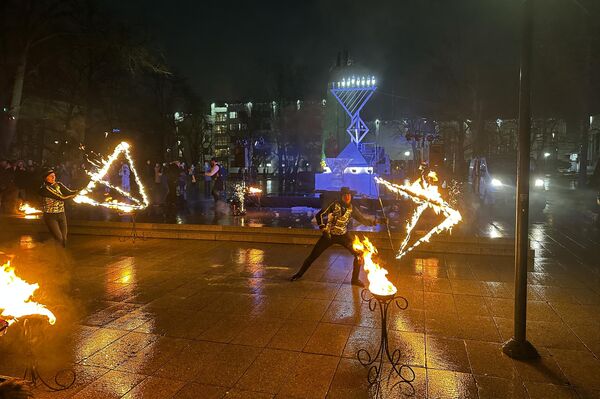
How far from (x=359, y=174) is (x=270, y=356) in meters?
20.6

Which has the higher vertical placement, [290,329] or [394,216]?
[394,216]

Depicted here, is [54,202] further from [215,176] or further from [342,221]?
[215,176]

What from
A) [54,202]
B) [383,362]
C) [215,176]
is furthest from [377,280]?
[215,176]

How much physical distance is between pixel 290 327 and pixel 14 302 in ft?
9.57

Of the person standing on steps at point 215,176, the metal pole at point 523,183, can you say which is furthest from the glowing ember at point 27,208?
the metal pole at point 523,183

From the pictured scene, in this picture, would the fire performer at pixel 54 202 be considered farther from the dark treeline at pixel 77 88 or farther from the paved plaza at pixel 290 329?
the dark treeline at pixel 77 88

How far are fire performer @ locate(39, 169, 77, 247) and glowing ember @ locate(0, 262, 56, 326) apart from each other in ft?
12.8

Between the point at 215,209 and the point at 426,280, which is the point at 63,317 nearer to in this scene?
the point at 426,280

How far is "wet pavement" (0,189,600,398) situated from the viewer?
402 cm

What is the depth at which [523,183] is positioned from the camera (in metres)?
4.41

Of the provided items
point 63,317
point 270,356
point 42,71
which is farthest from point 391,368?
point 42,71

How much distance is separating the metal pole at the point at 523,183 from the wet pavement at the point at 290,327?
0.68 feet

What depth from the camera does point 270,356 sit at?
4.59 meters

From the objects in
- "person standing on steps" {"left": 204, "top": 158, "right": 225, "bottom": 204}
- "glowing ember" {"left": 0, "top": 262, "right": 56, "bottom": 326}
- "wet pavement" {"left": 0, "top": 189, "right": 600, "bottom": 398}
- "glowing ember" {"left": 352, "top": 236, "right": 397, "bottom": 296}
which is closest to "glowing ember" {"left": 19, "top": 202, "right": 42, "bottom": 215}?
"wet pavement" {"left": 0, "top": 189, "right": 600, "bottom": 398}
